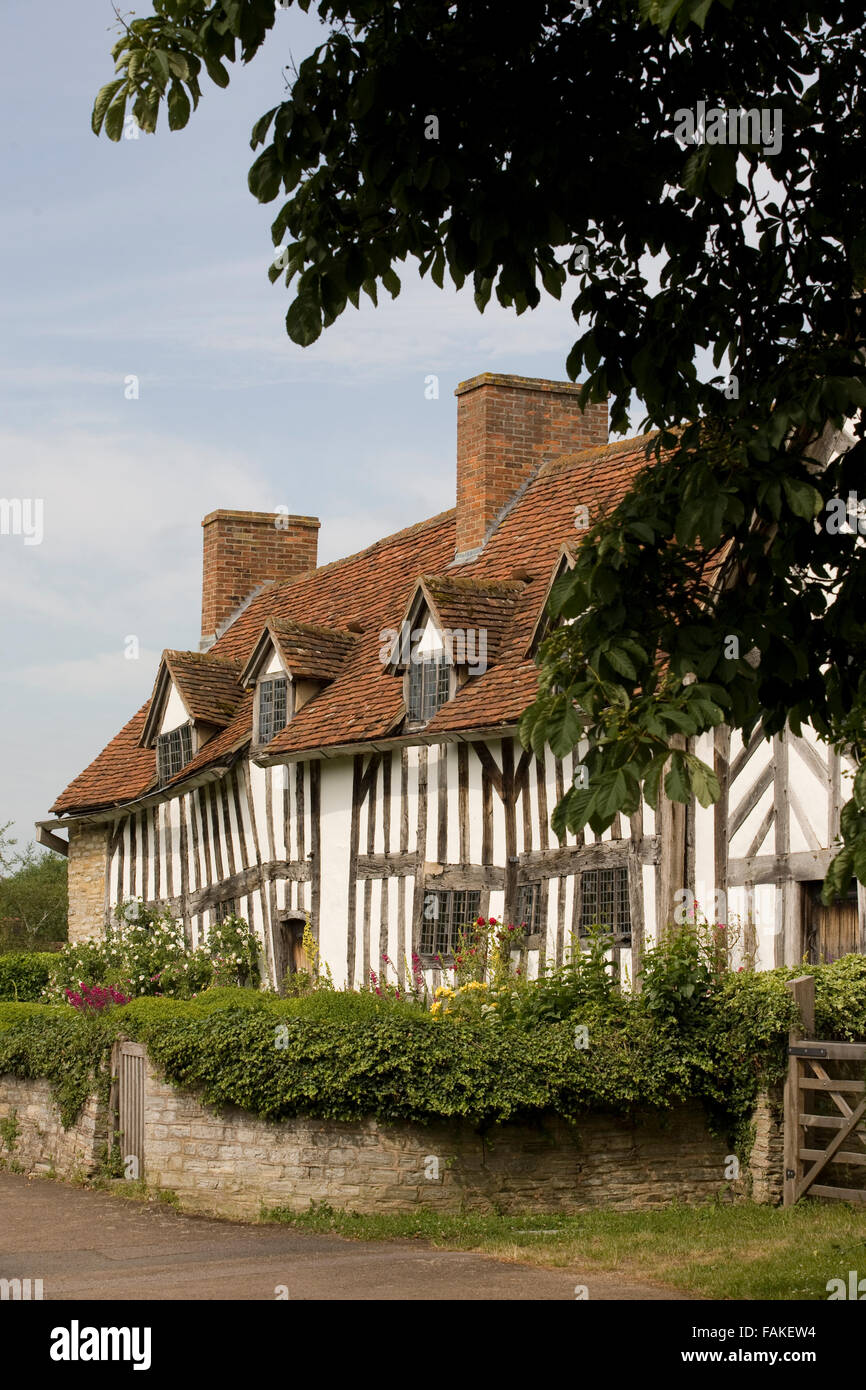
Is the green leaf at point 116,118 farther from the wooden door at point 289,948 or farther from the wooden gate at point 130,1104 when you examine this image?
the wooden door at point 289,948

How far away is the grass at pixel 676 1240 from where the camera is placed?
28.5 ft

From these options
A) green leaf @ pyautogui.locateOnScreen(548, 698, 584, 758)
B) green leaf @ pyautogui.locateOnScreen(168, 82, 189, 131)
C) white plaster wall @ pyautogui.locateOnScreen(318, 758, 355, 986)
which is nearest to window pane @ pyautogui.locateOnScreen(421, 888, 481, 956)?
white plaster wall @ pyautogui.locateOnScreen(318, 758, 355, 986)

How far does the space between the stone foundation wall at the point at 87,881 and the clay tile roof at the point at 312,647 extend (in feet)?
20.5

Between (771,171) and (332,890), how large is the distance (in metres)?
12.3

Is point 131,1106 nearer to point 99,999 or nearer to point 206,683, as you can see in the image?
point 99,999

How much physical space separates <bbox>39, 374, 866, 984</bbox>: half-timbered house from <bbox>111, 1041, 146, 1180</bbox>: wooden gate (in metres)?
3.57

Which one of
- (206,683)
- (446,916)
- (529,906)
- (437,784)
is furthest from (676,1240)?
(206,683)

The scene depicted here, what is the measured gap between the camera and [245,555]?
24859 millimetres

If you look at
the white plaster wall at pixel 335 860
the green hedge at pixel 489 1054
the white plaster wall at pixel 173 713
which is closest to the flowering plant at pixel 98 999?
the green hedge at pixel 489 1054

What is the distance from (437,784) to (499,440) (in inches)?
187
